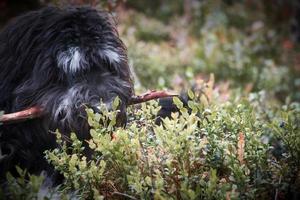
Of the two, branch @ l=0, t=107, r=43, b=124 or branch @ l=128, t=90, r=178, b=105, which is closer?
branch @ l=0, t=107, r=43, b=124

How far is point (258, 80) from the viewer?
732cm

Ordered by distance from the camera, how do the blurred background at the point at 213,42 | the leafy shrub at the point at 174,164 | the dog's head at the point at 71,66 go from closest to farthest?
the leafy shrub at the point at 174,164 → the dog's head at the point at 71,66 → the blurred background at the point at 213,42

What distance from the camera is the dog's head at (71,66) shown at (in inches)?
117

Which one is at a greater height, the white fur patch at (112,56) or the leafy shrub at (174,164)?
the white fur patch at (112,56)

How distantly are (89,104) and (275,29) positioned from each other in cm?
832

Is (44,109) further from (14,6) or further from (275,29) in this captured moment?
(275,29)

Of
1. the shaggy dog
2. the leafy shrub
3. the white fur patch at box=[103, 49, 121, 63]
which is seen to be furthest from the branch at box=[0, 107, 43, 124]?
the white fur patch at box=[103, 49, 121, 63]

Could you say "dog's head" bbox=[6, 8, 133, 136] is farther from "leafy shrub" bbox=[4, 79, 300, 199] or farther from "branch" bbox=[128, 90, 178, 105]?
"leafy shrub" bbox=[4, 79, 300, 199]

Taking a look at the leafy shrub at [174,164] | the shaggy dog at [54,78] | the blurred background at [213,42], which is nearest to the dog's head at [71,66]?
the shaggy dog at [54,78]

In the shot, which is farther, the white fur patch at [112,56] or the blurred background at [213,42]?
the blurred background at [213,42]

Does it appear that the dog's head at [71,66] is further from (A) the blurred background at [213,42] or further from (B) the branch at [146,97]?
(A) the blurred background at [213,42]

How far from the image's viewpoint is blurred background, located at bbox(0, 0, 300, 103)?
22.5 ft

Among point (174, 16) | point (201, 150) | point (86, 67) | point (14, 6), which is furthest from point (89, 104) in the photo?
point (174, 16)

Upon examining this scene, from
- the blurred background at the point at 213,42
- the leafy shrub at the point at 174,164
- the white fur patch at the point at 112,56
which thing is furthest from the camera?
the blurred background at the point at 213,42
